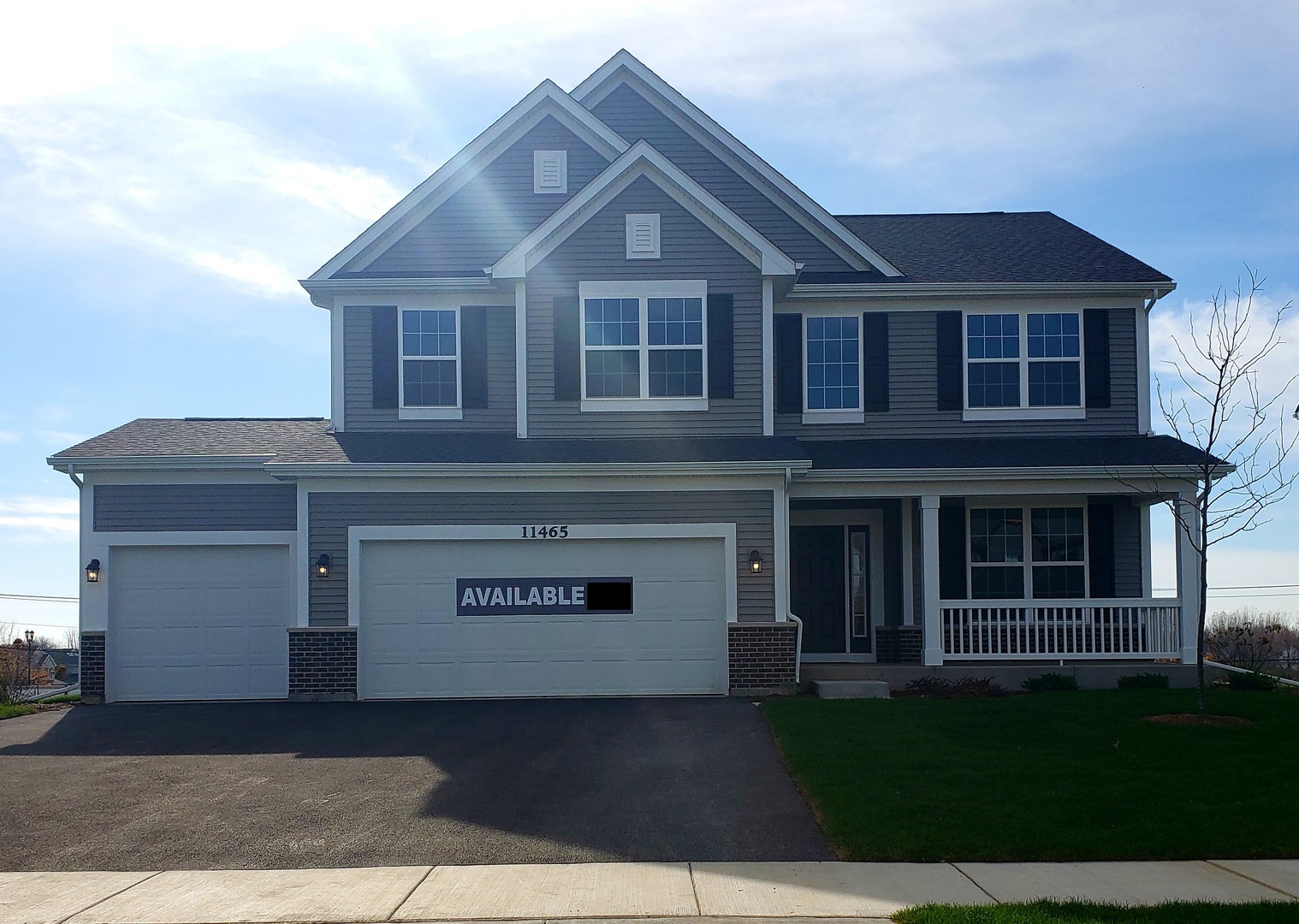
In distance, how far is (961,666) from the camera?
54.8 ft

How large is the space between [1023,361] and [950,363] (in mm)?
1196

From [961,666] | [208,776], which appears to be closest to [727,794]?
[208,776]

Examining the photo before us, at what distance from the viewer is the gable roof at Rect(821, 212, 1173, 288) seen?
18.5 meters

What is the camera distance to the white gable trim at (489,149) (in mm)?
18422

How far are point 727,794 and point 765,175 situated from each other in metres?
12.4

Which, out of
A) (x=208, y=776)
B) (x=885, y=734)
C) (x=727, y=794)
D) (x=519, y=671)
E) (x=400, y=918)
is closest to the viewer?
(x=400, y=918)

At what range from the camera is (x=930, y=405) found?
18.5 metres

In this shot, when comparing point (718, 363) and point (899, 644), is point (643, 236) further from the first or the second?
point (899, 644)

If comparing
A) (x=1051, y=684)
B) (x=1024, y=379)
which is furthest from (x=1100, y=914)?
(x=1024, y=379)

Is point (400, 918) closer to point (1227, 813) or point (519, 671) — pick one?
point (1227, 813)

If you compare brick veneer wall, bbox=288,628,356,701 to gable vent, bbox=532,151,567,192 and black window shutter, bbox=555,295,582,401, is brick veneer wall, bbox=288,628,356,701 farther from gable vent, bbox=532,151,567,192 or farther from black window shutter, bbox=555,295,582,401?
gable vent, bbox=532,151,567,192

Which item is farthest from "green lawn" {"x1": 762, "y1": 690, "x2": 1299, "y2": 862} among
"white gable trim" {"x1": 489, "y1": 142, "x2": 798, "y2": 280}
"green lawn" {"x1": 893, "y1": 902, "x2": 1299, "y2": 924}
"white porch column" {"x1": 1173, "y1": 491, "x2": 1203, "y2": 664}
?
"white gable trim" {"x1": 489, "y1": 142, "x2": 798, "y2": 280}

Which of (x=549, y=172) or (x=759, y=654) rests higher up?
(x=549, y=172)

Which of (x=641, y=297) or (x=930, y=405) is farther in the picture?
(x=930, y=405)
